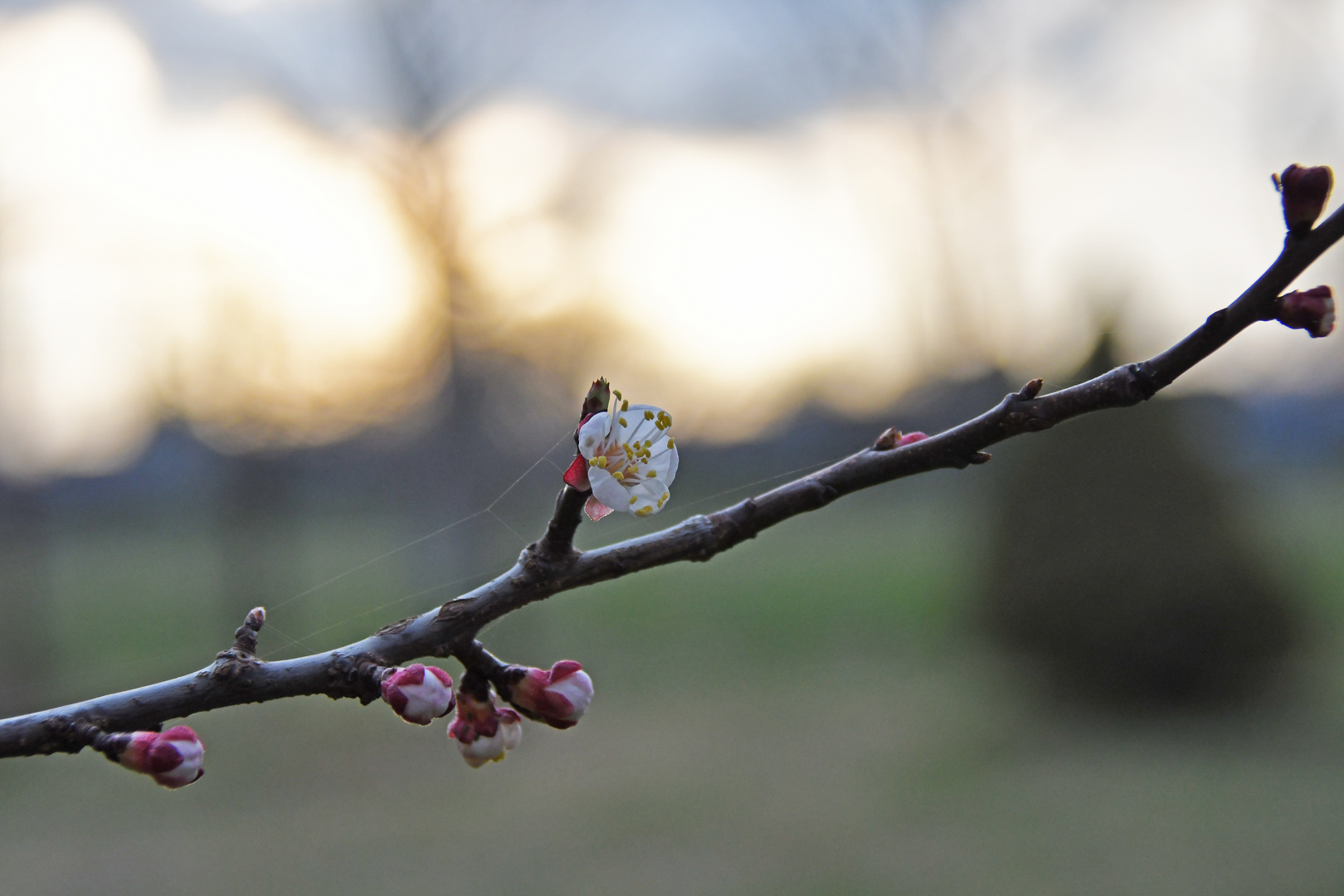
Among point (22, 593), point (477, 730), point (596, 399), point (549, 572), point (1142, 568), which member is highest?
point (22, 593)

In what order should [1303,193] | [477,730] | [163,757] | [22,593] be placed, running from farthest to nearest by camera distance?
[22,593], [477,730], [163,757], [1303,193]

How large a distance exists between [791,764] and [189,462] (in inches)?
245

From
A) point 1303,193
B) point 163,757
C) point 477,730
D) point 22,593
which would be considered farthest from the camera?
point 22,593

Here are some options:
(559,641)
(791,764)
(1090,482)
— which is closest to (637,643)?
(559,641)

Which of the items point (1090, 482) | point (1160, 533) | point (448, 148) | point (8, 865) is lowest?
point (8, 865)

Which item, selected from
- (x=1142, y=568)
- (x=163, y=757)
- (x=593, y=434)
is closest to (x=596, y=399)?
(x=593, y=434)

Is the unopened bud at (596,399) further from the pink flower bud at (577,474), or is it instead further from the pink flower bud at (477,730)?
the pink flower bud at (477,730)

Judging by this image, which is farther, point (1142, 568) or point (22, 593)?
point (22, 593)

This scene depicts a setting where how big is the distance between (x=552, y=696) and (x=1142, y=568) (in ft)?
15.8

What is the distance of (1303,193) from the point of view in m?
0.59

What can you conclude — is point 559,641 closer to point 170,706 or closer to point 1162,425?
point 1162,425

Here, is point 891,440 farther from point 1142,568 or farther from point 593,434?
point 1142,568

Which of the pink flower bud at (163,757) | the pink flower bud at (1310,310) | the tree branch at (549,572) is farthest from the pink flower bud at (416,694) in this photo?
the pink flower bud at (1310,310)

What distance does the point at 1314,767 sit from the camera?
5.21m
